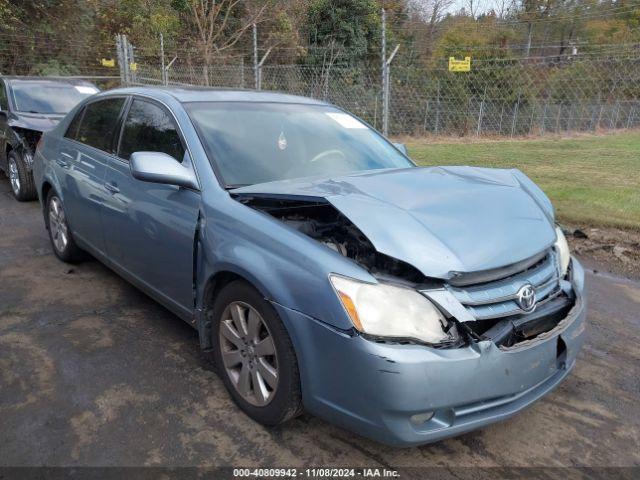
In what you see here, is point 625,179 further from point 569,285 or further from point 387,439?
point 387,439

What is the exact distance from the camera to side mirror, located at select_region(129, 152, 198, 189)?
2947mm

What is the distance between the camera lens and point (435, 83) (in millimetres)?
17797

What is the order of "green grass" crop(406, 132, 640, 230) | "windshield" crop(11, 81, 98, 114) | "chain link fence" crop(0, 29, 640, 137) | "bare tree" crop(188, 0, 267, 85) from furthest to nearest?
"bare tree" crop(188, 0, 267, 85) → "chain link fence" crop(0, 29, 640, 137) → "windshield" crop(11, 81, 98, 114) → "green grass" crop(406, 132, 640, 230)

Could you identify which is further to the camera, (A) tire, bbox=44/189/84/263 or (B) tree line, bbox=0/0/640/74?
(B) tree line, bbox=0/0/640/74

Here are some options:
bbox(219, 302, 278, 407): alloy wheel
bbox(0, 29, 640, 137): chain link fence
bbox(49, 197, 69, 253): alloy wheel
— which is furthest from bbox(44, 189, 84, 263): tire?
bbox(0, 29, 640, 137): chain link fence

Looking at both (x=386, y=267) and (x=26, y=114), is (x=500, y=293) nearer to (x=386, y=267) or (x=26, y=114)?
(x=386, y=267)

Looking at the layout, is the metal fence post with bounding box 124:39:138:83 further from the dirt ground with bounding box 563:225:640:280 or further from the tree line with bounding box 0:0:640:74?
the dirt ground with bounding box 563:225:640:280

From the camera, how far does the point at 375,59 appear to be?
19.4 metres

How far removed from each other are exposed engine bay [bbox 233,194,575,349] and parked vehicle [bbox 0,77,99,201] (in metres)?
5.56

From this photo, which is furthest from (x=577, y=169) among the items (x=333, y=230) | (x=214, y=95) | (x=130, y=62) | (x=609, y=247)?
(x=130, y=62)

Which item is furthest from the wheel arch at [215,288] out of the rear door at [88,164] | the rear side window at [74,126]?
the rear side window at [74,126]

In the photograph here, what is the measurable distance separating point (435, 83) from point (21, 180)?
13774 millimetres

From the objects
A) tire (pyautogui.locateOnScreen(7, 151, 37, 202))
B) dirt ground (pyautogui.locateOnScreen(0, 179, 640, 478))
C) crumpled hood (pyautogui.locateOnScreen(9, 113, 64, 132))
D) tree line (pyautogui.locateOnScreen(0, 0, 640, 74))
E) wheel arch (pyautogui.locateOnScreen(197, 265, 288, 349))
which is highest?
tree line (pyautogui.locateOnScreen(0, 0, 640, 74))

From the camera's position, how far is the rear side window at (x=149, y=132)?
3.34m
